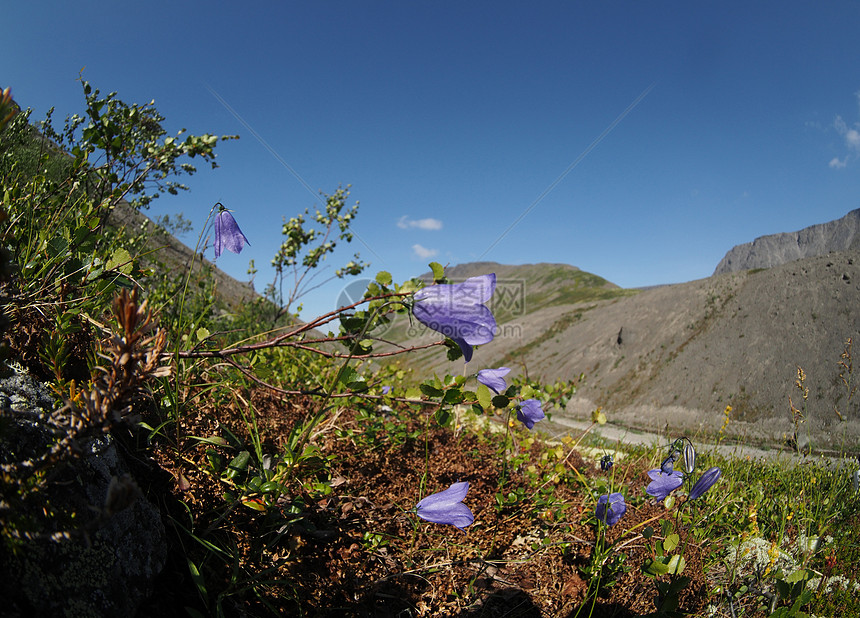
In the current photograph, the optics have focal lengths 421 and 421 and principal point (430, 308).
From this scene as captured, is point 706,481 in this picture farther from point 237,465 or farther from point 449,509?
point 237,465

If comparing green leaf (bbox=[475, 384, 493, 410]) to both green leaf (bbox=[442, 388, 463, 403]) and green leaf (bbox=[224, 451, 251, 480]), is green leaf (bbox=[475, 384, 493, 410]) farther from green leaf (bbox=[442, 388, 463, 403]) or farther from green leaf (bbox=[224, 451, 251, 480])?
green leaf (bbox=[224, 451, 251, 480])

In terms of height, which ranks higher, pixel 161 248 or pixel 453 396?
pixel 161 248

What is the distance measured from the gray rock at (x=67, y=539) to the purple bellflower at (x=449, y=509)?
3.26ft

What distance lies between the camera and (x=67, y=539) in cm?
81

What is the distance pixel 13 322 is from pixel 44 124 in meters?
2.06

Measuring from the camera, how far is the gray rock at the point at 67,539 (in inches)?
34.2

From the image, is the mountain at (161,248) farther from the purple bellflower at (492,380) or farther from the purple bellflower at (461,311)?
the purple bellflower at (492,380)

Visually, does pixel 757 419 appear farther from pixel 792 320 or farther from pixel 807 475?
pixel 807 475

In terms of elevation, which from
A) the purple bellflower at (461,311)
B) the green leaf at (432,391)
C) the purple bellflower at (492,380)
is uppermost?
the purple bellflower at (461,311)

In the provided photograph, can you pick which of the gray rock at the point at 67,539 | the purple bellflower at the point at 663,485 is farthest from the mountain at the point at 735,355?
the gray rock at the point at 67,539

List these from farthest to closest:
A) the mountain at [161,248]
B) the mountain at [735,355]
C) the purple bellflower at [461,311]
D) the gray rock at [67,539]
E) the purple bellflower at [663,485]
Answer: the mountain at [735,355]
the mountain at [161,248]
the purple bellflower at [663,485]
the purple bellflower at [461,311]
the gray rock at [67,539]

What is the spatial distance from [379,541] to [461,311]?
128 centimetres

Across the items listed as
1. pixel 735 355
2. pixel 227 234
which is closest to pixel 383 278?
pixel 227 234

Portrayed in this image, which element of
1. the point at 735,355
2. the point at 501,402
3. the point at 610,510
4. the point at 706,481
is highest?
the point at 735,355
